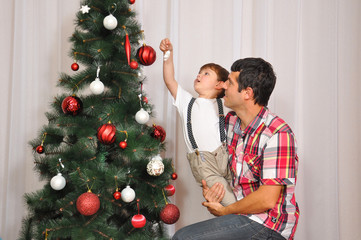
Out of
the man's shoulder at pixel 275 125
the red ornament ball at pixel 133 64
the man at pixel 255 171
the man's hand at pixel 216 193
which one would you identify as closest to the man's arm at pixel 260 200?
the man at pixel 255 171

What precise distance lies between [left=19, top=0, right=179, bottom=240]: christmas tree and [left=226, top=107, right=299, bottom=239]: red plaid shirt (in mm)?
388

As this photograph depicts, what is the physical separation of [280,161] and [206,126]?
0.47 meters

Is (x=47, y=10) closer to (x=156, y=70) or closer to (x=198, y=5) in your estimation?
(x=156, y=70)

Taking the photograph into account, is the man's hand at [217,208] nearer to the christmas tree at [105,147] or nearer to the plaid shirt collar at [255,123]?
the christmas tree at [105,147]

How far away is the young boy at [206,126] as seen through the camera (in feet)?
5.87

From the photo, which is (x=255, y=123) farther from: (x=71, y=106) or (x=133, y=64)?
(x=71, y=106)

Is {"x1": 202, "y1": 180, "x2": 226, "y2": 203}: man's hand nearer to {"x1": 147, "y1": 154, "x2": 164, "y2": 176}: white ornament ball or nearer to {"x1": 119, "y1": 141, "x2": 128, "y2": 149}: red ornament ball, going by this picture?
{"x1": 147, "y1": 154, "x2": 164, "y2": 176}: white ornament ball

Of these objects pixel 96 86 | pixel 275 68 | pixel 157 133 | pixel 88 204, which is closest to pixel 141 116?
pixel 157 133

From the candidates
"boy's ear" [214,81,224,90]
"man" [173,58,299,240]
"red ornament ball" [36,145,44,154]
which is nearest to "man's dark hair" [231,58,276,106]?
"man" [173,58,299,240]

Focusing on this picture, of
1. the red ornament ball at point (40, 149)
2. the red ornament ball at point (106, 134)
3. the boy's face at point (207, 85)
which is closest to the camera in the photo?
the red ornament ball at point (106, 134)

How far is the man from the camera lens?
59.2 inches

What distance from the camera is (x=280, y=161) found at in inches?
58.9

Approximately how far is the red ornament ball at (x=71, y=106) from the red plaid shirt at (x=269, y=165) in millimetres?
811

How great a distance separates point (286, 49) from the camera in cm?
251
